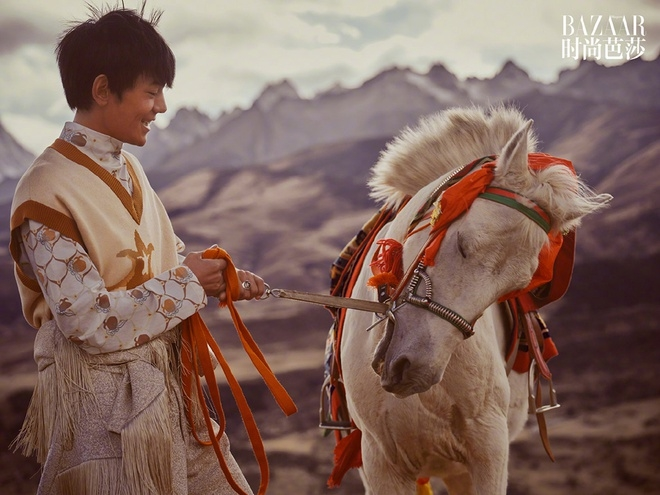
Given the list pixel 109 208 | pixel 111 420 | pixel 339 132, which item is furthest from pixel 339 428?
pixel 339 132

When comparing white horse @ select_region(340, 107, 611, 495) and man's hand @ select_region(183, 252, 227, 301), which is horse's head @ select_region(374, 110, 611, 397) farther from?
man's hand @ select_region(183, 252, 227, 301)

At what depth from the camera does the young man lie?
119 cm

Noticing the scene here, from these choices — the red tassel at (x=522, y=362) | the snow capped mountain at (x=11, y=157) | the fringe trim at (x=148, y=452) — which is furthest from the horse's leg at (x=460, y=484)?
the snow capped mountain at (x=11, y=157)

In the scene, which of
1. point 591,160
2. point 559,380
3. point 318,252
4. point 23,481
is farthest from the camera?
point 591,160

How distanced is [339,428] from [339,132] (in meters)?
11.7

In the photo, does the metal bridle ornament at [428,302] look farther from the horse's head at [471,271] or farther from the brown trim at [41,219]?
the brown trim at [41,219]

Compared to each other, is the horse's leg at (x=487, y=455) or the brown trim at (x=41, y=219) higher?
the brown trim at (x=41, y=219)

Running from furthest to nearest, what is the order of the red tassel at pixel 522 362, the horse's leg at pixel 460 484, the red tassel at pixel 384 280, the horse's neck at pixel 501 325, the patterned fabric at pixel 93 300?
1. the horse's leg at pixel 460 484
2. the red tassel at pixel 522 362
3. the horse's neck at pixel 501 325
4. the red tassel at pixel 384 280
5. the patterned fabric at pixel 93 300

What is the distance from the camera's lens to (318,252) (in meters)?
10.1

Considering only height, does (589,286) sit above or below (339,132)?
below

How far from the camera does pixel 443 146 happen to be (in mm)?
1919

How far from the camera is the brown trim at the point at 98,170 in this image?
4.24 ft

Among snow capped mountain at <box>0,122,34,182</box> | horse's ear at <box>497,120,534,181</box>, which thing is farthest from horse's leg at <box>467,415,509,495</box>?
snow capped mountain at <box>0,122,34,182</box>

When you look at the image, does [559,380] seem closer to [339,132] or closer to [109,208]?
[109,208]
